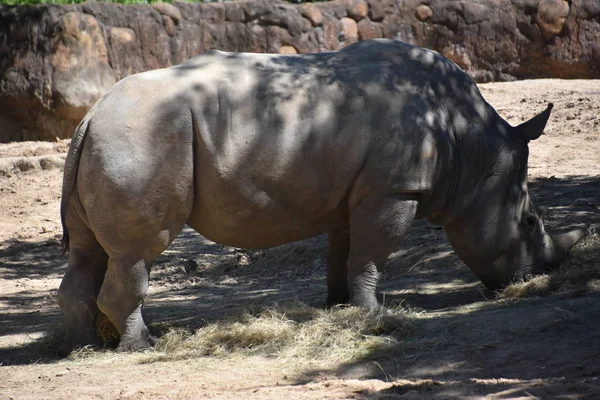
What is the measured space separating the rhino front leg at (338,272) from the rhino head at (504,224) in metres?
0.84

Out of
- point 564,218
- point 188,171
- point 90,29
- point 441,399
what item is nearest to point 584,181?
point 564,218

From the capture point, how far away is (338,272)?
730 centimetres

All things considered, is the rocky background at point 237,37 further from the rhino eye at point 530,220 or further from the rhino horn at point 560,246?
the rhino horn at point 560,246

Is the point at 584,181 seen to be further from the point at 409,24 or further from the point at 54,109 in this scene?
the point at 54,109

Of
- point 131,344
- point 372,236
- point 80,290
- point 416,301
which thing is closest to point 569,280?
point 416,301

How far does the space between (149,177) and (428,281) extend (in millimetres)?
2880

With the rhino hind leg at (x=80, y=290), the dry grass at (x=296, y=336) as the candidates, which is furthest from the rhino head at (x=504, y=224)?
the rhino hind leg at (x=80, y=290)

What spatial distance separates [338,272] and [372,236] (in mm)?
785

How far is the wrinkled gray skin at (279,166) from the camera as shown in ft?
A: 20.2

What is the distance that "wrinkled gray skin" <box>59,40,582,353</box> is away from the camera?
20.2 ft

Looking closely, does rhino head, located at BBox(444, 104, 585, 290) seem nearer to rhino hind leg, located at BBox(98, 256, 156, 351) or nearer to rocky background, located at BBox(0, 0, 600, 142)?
rhino hind leg, located at BBox(98, 256, 156, 351)

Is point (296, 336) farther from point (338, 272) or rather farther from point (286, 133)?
point (286, 133)

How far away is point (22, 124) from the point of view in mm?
15352

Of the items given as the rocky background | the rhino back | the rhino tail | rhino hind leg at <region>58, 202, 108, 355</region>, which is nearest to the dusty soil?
rhino hind leg at <region>58, 202, 108, 355</region>
